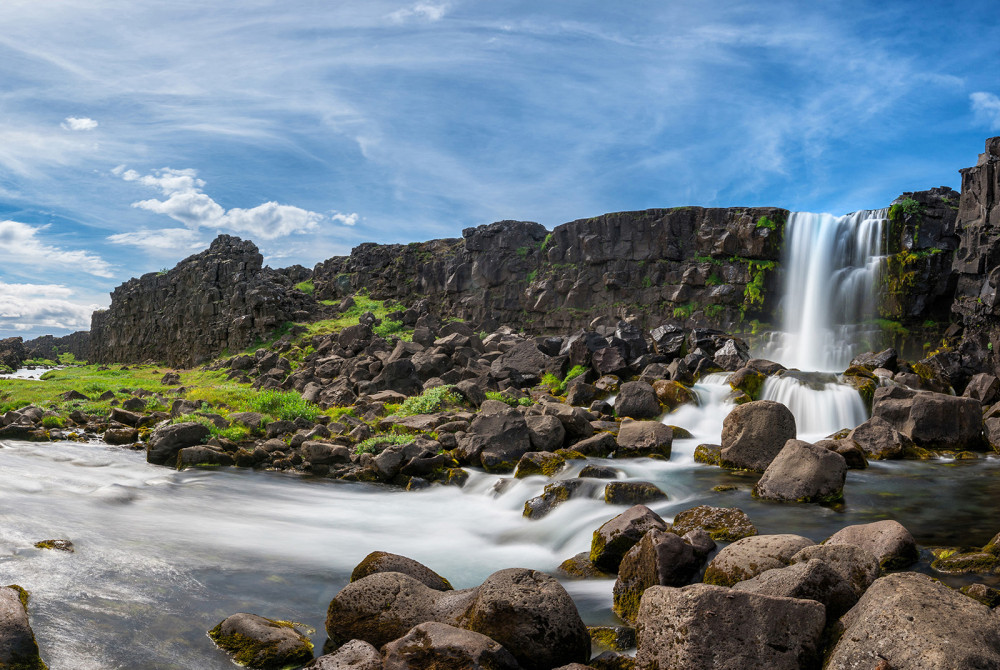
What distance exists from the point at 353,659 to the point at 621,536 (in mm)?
3657

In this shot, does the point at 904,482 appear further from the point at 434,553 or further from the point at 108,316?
the point at 108,316

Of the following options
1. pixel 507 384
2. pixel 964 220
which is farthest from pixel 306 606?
pixel 964 220

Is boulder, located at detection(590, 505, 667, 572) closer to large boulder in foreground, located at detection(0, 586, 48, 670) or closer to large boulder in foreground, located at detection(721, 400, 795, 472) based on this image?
large boulder in foreground, located at detection(0, 586, 48, 670)

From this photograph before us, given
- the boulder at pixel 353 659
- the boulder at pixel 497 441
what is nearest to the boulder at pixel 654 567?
the boulder at pixel 353 659

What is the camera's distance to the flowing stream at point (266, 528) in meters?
6.71

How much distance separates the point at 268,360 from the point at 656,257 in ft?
100

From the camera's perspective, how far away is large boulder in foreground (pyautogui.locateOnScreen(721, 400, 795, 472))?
524 inches

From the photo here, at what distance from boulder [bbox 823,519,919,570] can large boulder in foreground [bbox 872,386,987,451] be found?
9.98 m

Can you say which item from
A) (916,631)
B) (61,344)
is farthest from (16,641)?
(61,344)

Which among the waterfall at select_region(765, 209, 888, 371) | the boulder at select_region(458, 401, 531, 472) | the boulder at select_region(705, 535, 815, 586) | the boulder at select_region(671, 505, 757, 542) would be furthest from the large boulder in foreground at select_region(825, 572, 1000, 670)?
the waterfall at select_region(765, 209, 888, 371)

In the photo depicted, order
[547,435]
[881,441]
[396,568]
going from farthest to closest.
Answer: [547,435]
[881,441]
[396,568]

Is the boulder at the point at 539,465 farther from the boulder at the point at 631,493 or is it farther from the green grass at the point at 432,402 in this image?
the green grass at the point at 432,402

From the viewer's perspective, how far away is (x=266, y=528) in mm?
10734

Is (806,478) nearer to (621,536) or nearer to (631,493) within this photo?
(631,493)
